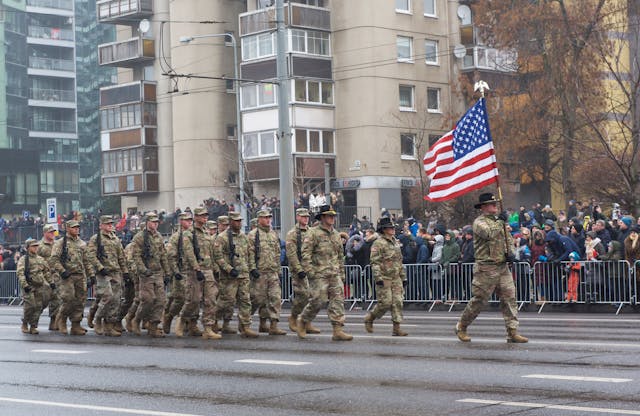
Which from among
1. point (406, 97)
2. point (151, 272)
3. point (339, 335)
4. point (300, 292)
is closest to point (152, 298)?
point (151, 272)

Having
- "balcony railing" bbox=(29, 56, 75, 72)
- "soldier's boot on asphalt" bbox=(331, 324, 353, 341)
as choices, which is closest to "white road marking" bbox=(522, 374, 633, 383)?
"soldier's boot on asphalt" bbox=(331, 324, 353, 341)

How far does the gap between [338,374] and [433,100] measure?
146 ft

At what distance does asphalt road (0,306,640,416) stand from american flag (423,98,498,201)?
2.18 m

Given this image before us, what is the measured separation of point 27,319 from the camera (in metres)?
22.2

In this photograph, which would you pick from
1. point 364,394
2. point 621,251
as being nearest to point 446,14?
point 621,251

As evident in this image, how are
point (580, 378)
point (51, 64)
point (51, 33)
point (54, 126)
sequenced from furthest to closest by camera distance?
point (54, 126) < point (51, 33) < point (51, 64) < point (580, 378)

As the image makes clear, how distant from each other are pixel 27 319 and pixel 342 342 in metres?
7.82

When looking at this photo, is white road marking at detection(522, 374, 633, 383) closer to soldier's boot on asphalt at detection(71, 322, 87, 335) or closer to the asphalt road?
the asphalt road

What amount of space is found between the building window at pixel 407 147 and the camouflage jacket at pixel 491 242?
127 feet

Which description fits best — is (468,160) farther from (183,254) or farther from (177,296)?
(177,296)

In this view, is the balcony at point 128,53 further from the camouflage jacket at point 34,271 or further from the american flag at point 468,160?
the american flag at point 468,160

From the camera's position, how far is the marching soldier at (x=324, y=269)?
17.4 m

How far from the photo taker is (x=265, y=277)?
749 inches

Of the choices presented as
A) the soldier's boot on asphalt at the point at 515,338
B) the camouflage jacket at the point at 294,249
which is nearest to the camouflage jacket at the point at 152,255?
the camouflage jacket at the point at 294,249
